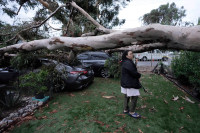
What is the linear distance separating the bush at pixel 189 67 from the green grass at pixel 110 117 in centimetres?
94

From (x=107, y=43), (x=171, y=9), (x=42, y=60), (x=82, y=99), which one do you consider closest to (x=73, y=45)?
(x=107, y=43)

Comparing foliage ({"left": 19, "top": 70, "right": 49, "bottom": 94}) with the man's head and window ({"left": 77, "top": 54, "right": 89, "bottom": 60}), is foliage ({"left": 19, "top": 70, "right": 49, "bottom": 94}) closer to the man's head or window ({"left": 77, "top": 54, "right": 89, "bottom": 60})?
the man's head

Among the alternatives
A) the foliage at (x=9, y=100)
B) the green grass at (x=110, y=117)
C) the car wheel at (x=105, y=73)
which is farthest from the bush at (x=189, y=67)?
the foliage at (x=9, y=100)

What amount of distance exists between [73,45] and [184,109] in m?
4.10

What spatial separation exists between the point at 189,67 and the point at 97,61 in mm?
4911

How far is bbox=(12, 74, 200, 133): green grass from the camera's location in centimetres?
257

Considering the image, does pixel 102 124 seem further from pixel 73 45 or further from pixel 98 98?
pixel 73 45

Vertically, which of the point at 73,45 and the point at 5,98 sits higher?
the point at 73,45

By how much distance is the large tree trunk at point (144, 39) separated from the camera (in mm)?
1583

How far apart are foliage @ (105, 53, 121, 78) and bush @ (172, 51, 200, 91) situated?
10.8 ft

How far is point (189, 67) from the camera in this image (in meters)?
4.77

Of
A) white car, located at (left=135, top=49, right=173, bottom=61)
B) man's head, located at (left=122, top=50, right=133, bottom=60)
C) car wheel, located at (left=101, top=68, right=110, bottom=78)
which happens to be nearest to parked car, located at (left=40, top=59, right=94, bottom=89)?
man's head, located at (left=122, top=50, right=133, bottom=60)

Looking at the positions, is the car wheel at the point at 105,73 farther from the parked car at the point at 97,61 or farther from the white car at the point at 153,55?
the white car at the point at 153,55

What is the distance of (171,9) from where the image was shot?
29266 millimetres
